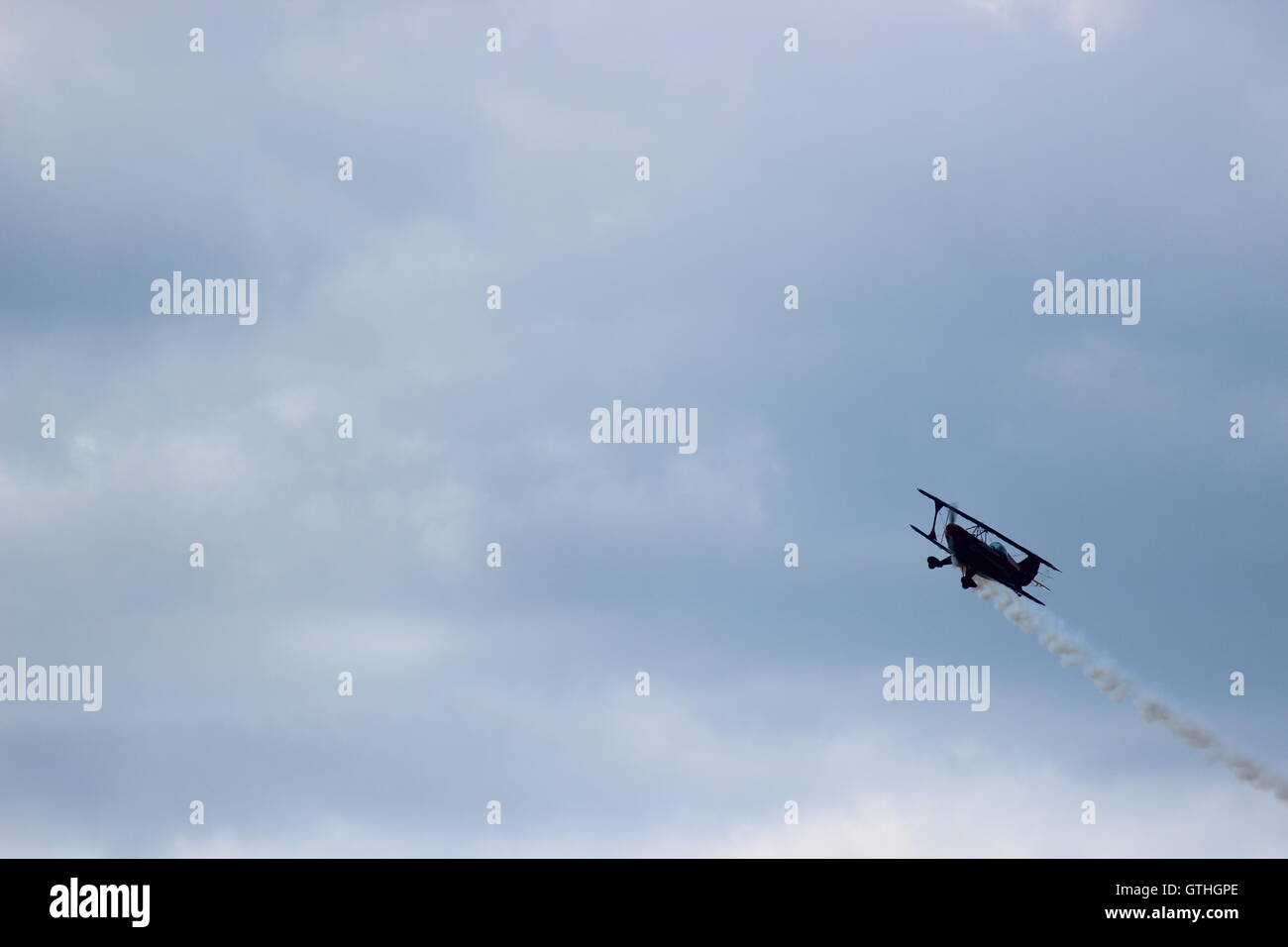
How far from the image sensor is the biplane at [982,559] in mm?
168000

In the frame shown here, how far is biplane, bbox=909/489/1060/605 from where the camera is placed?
168 meters

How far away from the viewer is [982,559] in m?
168
